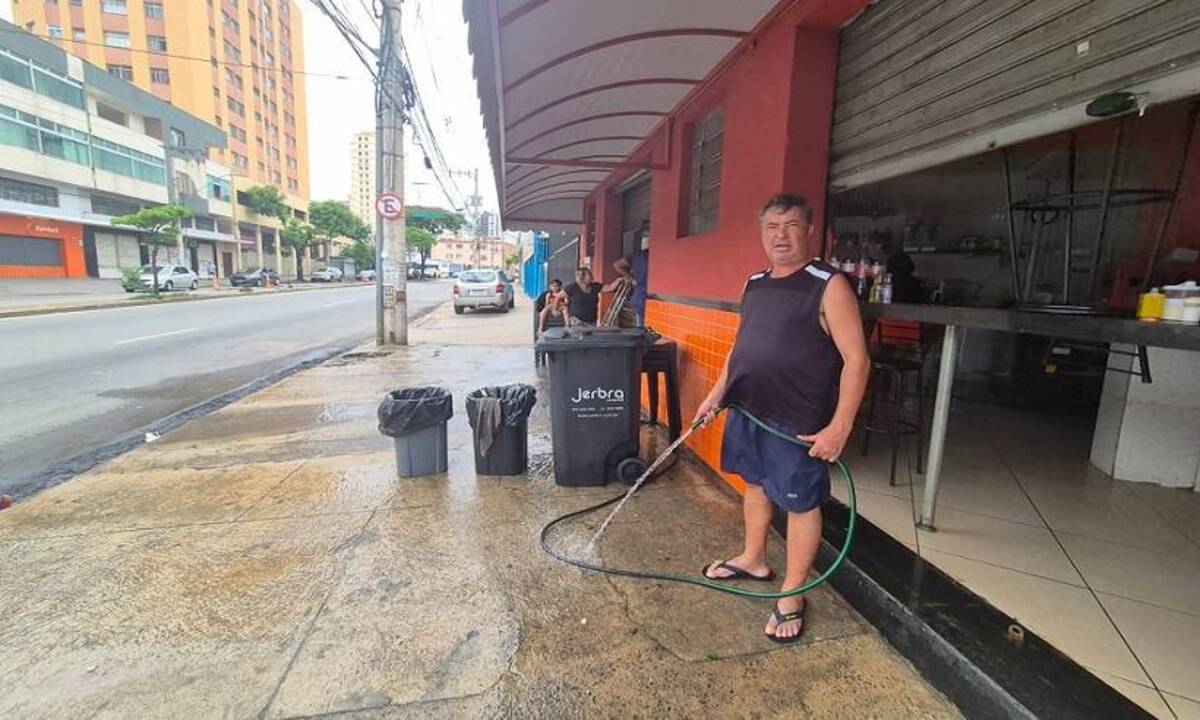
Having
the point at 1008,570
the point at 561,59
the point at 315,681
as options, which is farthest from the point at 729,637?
the point at 561,59

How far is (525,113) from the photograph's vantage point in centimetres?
491

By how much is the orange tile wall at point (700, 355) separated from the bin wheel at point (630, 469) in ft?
1.73

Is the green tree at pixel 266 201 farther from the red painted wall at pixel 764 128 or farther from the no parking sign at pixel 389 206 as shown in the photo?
the red painted wall at pixel 764 128

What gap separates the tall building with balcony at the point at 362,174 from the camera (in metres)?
54.1

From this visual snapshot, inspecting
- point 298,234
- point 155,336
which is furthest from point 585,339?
point 298,234

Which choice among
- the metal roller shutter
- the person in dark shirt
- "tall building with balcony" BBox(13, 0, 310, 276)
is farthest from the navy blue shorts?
"tall building with balcony" BBox(13, 0, 310, 276)

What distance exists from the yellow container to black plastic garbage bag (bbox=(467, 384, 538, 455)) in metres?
3.18

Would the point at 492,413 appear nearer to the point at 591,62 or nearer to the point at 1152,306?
the point at 591,62

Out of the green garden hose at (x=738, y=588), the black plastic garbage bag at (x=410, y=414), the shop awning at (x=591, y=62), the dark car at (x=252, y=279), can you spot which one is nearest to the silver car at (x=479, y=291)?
the shop awning at (x=591, y=62)

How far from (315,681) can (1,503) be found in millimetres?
3160

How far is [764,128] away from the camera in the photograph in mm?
3398

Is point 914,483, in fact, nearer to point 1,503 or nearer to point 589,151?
point 589,151

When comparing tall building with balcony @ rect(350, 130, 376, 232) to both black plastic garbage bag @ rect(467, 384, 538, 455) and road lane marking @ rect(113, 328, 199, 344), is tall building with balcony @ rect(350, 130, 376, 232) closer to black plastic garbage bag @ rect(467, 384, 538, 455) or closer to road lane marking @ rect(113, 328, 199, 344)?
road lane marking @ rect(113, 328, 199, 344)

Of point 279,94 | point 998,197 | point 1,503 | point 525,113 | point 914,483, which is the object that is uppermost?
point 279,94
